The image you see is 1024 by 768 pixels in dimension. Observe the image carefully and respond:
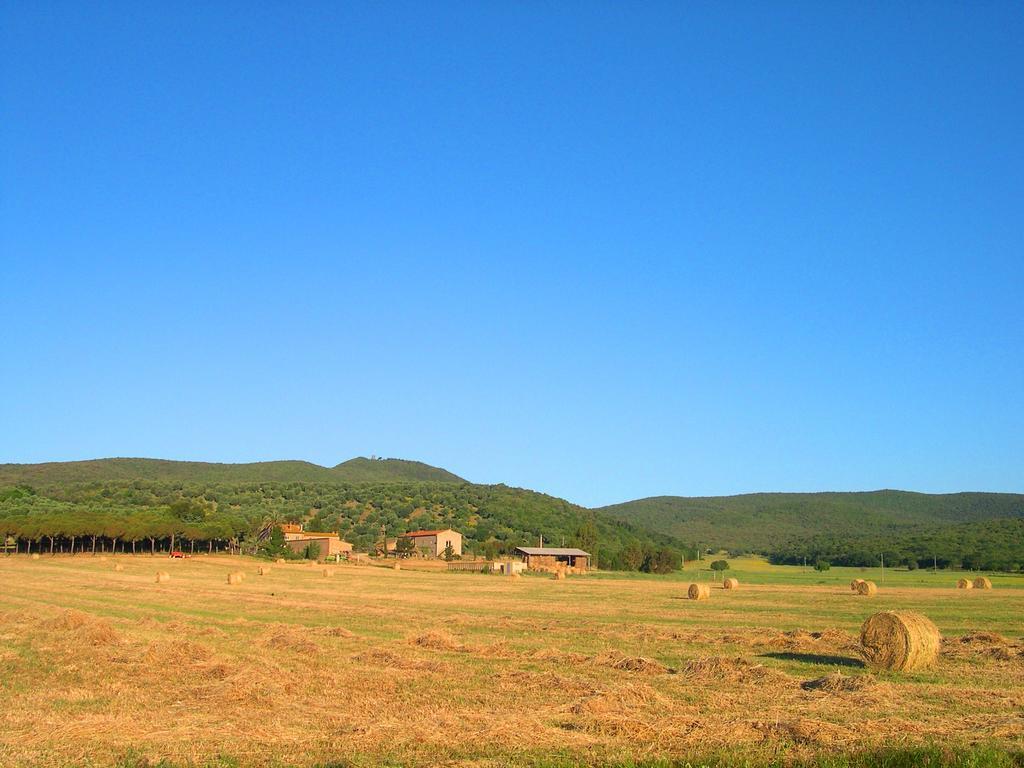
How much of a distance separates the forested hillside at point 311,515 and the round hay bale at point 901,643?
227 feet

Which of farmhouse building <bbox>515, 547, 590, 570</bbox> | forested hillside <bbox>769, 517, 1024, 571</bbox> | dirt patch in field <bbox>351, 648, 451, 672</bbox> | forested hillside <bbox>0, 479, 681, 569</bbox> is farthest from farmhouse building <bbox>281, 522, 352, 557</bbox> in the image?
dirt patch in field <bbox>351, 648, 451, 672</bbox>

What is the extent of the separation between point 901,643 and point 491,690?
8.83m

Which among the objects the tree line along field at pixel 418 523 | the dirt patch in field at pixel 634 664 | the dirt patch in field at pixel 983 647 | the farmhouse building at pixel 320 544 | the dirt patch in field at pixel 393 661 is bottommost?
the dirt patch in field at pixel 393 661

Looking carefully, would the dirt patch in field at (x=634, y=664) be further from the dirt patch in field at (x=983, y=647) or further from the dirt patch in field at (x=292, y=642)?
the dirt patch in field at (x=983, y=647)

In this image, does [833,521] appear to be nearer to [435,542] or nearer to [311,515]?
[311,515]

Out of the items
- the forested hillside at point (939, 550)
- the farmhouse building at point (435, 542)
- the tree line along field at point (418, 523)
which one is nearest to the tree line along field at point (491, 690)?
the tree line along field at point (418, 523)

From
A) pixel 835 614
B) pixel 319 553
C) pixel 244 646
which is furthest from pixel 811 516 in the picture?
pixel 244 646

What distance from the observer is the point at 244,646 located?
21.5 m

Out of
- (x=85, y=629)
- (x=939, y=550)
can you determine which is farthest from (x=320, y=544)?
(x=939, y=550)

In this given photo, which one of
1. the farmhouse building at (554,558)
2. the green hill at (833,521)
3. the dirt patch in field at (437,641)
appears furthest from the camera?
the green hill at (833,521)

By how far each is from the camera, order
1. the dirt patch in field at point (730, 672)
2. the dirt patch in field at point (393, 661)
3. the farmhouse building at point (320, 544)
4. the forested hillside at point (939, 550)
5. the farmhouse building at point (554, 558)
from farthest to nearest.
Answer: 1. the forested hillside at point (939, 550)
2. the farmhouse building at point (320, 544)
3. the farmhouse building at point (554, 558)
4. the dirt patch in field at point (393, 661)
5. the dirt patch in field at point (730, 672)

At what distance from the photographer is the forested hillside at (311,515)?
8506cm

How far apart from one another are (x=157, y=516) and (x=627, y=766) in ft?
295

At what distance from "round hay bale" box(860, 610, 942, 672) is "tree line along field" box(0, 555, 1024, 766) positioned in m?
0.49
